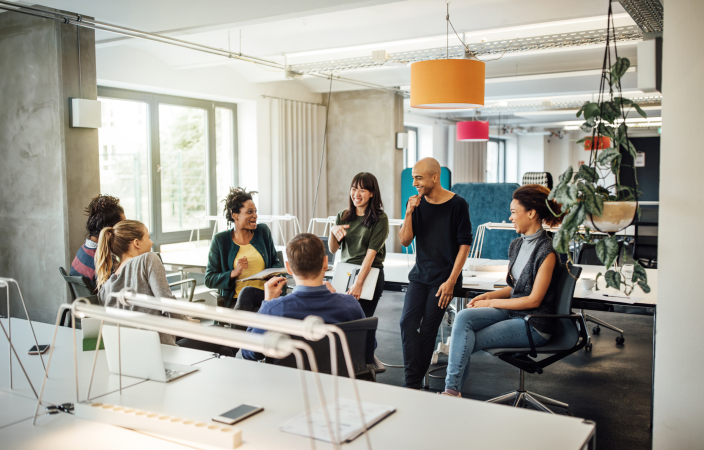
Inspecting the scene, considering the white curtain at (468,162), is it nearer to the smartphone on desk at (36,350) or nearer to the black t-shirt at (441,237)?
the black t-shirt at (441,237)

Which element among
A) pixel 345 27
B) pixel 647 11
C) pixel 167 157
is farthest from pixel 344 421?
pixel 167 157

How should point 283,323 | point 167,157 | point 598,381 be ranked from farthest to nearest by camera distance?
point 167,157 → point 598,381 → point 283,323

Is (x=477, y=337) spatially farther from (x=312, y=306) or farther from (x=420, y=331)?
(x=312, y=306)

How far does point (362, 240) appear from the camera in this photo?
12.0 ft

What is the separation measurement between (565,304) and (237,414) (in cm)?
195

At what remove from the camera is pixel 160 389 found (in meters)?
1.95

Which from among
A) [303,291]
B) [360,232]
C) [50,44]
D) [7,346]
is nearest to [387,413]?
[303,291]

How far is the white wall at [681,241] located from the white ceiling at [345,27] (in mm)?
2316

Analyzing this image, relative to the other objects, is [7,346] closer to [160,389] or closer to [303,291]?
[160,389]

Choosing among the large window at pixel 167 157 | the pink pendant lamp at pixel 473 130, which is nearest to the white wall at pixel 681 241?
the large window at pixel 167 157

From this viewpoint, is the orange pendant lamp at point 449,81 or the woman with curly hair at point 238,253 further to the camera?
the orange pendant lamp at point 449,81

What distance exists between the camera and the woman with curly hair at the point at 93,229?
147 inches

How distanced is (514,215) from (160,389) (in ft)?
6.80

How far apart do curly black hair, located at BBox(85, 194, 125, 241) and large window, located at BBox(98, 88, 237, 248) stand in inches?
102
